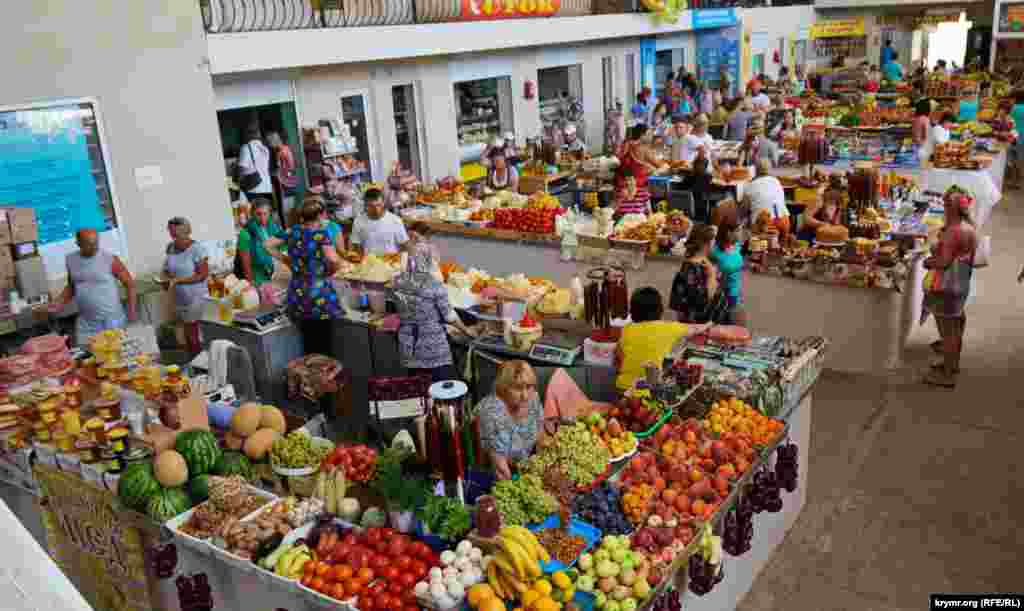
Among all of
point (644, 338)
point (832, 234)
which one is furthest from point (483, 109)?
point (644, 338)

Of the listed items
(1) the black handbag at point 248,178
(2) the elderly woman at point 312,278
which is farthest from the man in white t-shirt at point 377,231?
(1) the black handbag at point 248,178

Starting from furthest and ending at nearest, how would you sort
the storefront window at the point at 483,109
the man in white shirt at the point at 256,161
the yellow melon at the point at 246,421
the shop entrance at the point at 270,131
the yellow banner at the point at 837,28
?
the yellow banner at the point at 837,28
the storefront window at the point at 483,109
the shop entrance at the point at 270,131
the man in white shirt at the point at 256,161
the yellow melon at the point at 246,421

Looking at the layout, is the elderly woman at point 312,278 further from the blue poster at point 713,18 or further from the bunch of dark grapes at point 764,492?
the blue poster at point 713,18

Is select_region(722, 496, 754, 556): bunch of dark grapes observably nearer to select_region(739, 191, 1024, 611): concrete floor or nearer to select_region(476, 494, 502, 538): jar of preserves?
select_region(739, 191, 1024, 611): concrete floor

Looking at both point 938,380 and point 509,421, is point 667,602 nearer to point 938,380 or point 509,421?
point 509,421

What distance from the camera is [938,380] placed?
25.8 ft

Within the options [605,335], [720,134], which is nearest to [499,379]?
[605,335]

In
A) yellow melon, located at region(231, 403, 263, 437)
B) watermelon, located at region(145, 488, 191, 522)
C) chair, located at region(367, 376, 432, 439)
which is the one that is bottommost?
watermelon, located at region(145, 488, 191, 522)

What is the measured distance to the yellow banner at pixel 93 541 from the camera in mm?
4852

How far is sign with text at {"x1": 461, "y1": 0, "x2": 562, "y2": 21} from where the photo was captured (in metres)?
14.6

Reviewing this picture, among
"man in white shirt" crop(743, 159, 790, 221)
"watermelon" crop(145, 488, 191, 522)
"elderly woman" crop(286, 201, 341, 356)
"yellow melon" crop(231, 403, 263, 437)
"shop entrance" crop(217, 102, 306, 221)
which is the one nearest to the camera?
"watermelon" crop(145, 488, 191, 522)

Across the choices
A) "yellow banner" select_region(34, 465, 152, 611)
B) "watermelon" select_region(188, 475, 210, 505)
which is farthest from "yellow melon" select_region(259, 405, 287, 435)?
"yellow banner" select_region(34, 465, 152, 611)

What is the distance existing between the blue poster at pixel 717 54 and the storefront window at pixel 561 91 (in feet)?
20.5

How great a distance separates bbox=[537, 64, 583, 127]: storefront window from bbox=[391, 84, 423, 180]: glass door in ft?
15.1
